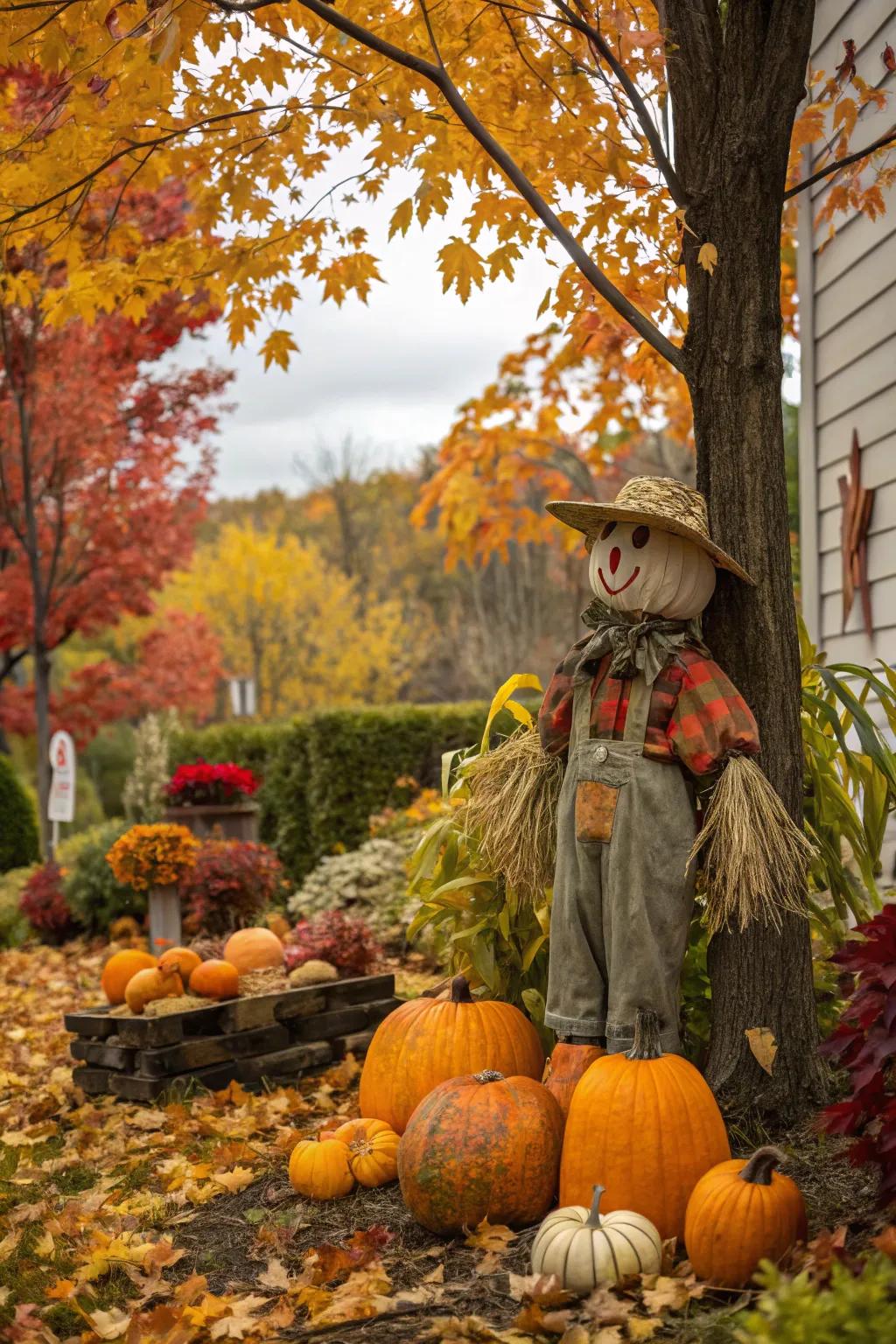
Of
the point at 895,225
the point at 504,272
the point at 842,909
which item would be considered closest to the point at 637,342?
the point at 504,272

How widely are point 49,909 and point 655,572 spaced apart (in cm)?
607

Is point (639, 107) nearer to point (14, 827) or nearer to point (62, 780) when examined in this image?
point (62, 780)

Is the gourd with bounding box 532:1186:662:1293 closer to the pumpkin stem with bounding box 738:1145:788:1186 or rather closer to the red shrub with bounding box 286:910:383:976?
the pumpkin stem with bounding box 738:1145:788:1186

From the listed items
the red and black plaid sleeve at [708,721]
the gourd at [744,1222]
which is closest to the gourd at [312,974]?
the red and black plaid sleeve at [708,721]

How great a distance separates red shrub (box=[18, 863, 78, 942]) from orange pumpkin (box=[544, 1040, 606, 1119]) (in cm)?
550

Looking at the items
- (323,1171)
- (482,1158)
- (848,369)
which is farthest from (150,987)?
(848,369)

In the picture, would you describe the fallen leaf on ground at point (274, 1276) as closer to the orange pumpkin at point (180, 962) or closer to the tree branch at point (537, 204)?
the orange pumpkin at point (180, 962)

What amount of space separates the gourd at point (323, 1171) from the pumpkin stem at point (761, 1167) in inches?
47.9

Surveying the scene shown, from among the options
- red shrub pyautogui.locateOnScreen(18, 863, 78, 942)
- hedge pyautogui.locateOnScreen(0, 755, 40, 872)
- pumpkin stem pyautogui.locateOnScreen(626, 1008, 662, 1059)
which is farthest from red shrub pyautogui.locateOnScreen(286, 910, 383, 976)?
hedge pyautogui.locateOnScreen(0, 755, 40, 872)

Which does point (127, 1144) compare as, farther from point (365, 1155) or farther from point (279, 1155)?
point (365, 1155)

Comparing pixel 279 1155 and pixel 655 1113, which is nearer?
pixel 655 1113

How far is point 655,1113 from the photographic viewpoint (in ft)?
8.92

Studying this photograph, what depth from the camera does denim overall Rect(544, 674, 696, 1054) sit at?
3.08 meters

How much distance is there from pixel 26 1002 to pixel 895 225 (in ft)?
17.9
